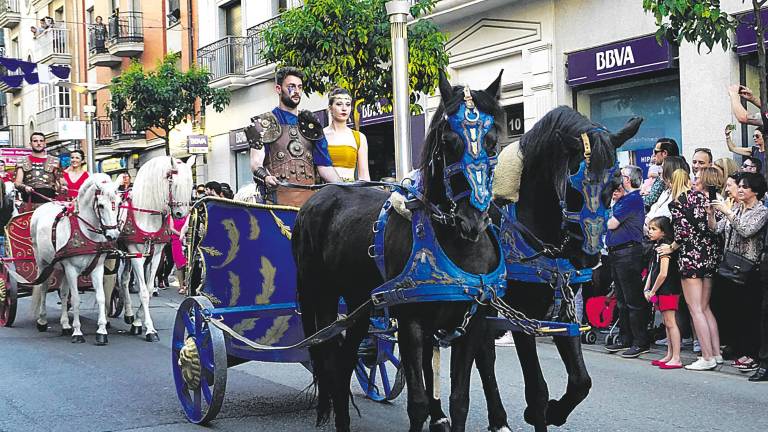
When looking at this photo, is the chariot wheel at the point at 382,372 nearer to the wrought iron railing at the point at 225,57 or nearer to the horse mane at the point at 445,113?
the horse mane at the point at 445,113

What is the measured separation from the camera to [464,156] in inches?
172

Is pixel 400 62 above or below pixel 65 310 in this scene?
above

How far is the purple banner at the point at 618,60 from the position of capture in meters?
13.8

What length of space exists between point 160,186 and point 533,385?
20.8ft

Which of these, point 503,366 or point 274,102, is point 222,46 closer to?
point 274,102

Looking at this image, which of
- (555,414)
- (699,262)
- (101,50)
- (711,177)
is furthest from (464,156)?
(101,50)

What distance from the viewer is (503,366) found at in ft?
28.8

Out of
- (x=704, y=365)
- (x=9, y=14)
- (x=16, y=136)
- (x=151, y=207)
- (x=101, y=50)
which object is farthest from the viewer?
(x=16, y=136)

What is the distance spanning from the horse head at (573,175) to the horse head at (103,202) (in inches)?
242

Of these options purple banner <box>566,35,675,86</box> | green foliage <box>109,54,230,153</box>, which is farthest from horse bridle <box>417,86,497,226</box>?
green foliage <box>109,54,230,153</box>

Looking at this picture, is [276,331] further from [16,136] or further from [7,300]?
[16,136]

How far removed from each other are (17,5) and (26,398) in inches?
1891

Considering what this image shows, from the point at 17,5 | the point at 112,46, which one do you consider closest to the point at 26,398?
the point at 112,46

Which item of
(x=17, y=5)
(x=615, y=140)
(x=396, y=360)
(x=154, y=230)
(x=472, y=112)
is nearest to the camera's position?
(x=472, y=112)
